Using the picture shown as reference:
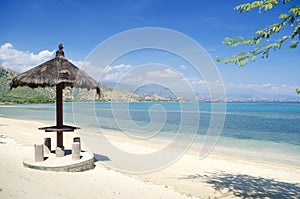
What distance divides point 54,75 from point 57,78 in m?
0.15

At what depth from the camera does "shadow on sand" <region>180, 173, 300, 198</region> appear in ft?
20.1

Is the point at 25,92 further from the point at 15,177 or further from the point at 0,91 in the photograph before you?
the point at 15,177

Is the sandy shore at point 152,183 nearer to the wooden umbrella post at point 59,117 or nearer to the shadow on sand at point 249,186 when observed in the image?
the shadow on sand at point 249,186

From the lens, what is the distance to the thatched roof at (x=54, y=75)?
6785mm

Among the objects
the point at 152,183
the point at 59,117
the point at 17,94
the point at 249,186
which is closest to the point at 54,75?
the point at 59,117

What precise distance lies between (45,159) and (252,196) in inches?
205

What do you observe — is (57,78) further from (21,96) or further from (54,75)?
(21,96)

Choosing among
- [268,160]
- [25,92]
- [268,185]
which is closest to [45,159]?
[268,185]

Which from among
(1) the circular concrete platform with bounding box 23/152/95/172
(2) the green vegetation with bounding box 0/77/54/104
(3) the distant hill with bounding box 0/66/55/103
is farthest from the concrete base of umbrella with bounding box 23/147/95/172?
(3) the distant hill with bounding box 0/66/55/103

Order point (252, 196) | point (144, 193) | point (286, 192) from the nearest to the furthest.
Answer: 1. point (144, 193)
2. point (252, 196)
3. point (286, 192)

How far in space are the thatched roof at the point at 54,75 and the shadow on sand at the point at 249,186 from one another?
410 cm

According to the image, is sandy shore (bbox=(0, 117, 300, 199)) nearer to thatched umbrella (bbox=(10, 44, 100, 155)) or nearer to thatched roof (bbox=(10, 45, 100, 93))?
thatched umbrella (bbox=(10, 44, 100, 155))

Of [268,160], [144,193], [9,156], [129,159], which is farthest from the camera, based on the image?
[268,160]

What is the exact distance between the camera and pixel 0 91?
88062mm
